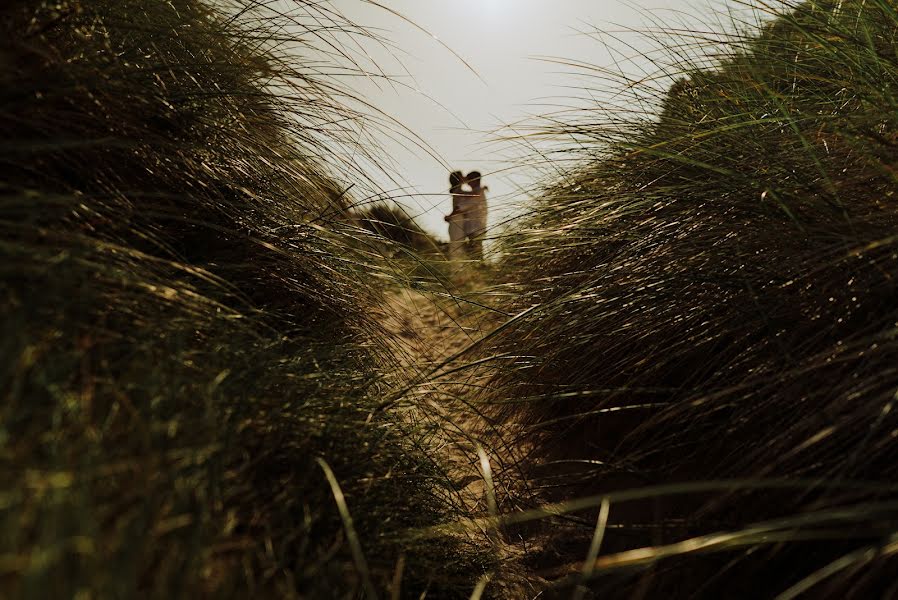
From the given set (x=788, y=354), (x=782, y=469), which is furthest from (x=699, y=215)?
(x=782, y=469)

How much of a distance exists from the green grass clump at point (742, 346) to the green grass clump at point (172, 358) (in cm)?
38

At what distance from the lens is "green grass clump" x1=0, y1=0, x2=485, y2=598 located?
0.66 m

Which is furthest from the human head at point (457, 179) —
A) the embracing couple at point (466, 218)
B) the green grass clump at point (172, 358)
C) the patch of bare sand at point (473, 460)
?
the green grass clump at point (172, 358)

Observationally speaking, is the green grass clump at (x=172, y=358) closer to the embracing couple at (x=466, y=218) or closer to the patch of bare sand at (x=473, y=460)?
the patch of bare sand at (x=473, y=460)

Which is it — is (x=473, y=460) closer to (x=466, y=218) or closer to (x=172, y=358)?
(x=172, y=358)

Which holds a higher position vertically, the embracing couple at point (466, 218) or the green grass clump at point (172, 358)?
the embracing couple at point (466, 218)

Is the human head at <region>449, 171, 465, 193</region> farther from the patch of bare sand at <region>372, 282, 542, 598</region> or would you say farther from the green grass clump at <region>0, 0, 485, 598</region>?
the green grass clump at <region>0, 0, 485, 598</region>

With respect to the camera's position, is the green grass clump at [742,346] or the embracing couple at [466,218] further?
the embracing couple at [466,218]

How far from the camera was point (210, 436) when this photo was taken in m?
0.80

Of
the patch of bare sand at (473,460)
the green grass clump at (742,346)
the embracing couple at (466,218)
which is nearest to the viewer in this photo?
the green grass clump at (742,346)

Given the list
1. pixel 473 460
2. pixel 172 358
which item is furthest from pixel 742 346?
pixel 172 358

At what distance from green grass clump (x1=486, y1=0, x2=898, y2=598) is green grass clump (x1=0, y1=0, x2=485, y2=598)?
15.1 inches

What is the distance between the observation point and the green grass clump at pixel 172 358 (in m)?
0.66

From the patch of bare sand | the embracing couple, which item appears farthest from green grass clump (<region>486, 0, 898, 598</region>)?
the embracing couple
